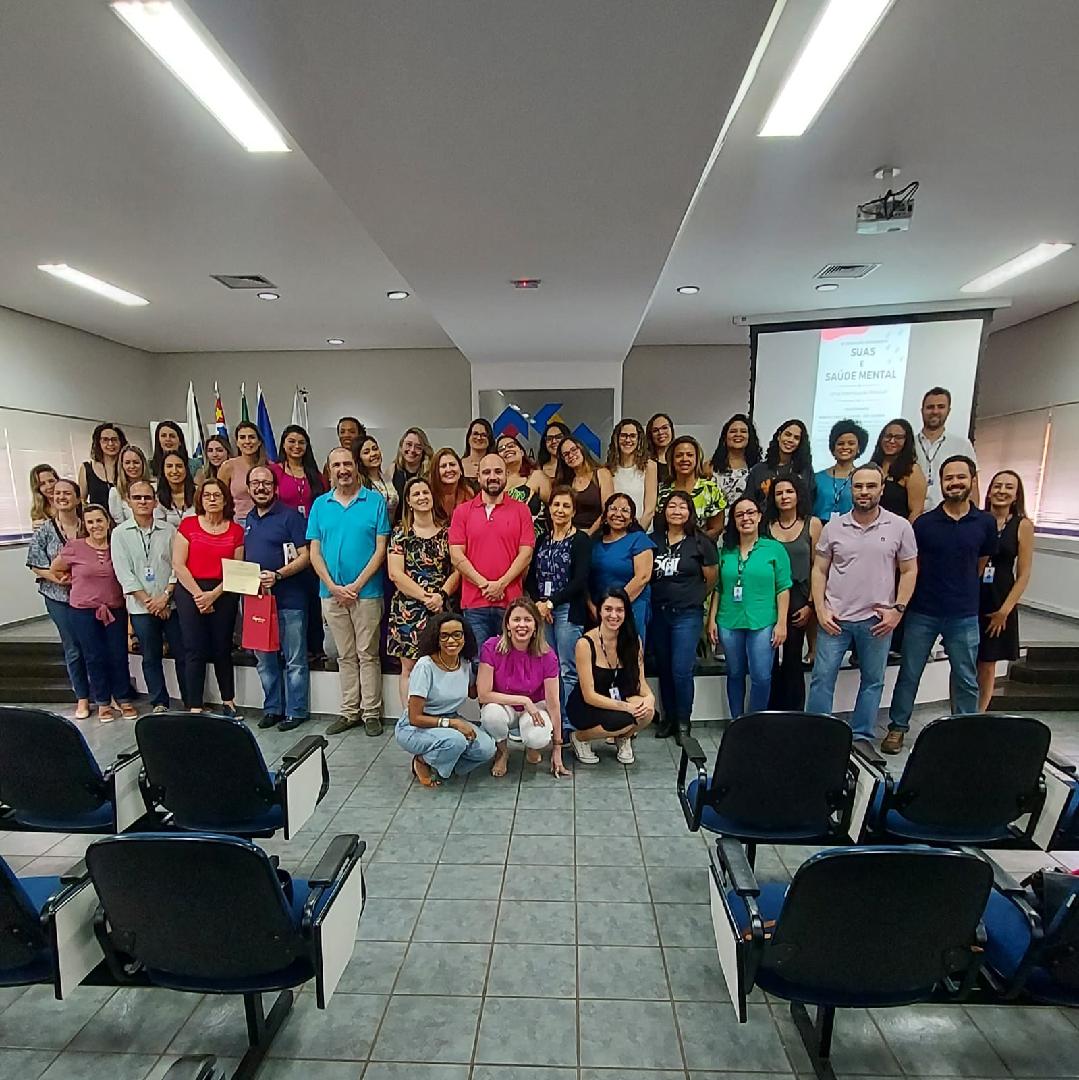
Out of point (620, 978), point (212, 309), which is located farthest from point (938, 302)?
point (212, 309)

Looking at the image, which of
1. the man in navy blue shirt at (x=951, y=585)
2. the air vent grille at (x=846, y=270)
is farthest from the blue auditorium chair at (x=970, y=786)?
the air vent grille at (x=846, y=270)

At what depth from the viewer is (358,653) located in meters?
3.85

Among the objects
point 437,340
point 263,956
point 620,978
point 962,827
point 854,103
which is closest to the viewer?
point 263,956

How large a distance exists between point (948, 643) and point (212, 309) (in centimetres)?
708

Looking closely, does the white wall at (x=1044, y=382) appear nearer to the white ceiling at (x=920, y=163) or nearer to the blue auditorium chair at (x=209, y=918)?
the white ceiling at (x=920, y=163)

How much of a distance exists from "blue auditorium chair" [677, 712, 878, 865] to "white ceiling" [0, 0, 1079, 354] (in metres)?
2.10

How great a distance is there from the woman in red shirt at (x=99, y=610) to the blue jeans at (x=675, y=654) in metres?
3.55

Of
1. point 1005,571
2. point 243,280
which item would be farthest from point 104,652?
point 1005,571

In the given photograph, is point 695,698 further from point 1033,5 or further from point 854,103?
point 1033,5

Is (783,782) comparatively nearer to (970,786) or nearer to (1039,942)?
(970,786)

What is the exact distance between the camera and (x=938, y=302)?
615 centimetres

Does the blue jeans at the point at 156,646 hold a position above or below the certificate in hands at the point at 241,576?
below

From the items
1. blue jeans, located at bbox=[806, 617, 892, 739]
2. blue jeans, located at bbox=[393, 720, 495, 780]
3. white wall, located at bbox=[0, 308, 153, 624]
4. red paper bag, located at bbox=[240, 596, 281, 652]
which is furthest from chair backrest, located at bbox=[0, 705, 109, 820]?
white wall, located at bbox=[0, 308, 153, 624]

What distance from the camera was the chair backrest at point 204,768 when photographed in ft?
6.90
